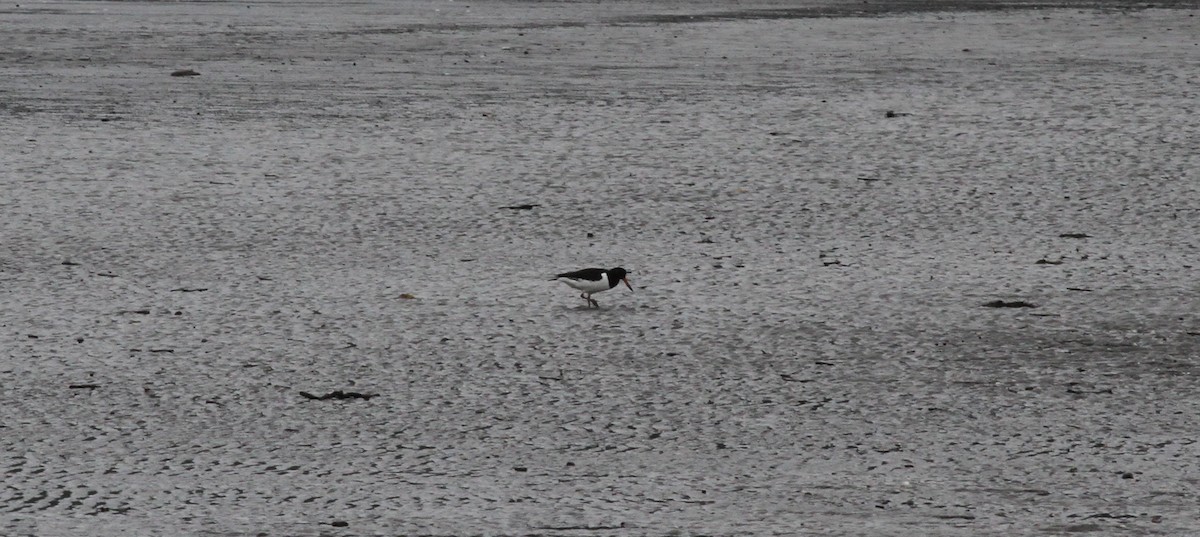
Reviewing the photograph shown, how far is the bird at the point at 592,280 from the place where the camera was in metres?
6.58

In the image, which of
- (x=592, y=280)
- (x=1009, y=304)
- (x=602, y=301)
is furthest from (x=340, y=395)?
(x=1009, y=304)

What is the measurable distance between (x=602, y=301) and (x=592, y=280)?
0.62ft

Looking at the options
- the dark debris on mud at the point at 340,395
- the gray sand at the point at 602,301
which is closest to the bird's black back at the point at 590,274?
the gray sand at the point at 602,301

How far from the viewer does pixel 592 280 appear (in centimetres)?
657

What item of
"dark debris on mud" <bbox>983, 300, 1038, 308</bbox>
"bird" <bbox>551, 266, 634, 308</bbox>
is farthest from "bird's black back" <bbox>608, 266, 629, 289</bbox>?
"dark debris on mud" <bbox>983, 300, 1038, 308</bbox>

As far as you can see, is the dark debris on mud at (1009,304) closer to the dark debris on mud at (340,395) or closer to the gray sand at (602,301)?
the gray sand at (602,301)

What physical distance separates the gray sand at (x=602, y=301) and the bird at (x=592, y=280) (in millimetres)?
87

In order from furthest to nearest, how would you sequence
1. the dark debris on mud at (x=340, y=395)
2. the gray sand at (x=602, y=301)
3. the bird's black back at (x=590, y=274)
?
the bird's black back at (x=590, y=274), the dark debris on mud at (x=340, y=395), the gray sand at (x=602, y=301)

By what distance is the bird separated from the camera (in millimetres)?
6582

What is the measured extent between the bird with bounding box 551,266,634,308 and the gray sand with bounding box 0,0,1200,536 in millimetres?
87

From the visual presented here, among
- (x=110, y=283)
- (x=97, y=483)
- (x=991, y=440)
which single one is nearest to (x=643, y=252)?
(x=110, y=283)

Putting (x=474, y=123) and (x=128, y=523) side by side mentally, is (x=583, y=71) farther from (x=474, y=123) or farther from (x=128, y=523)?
(x=128, y=523)

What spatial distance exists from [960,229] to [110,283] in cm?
383

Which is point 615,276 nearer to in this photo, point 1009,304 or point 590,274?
point 590,274
